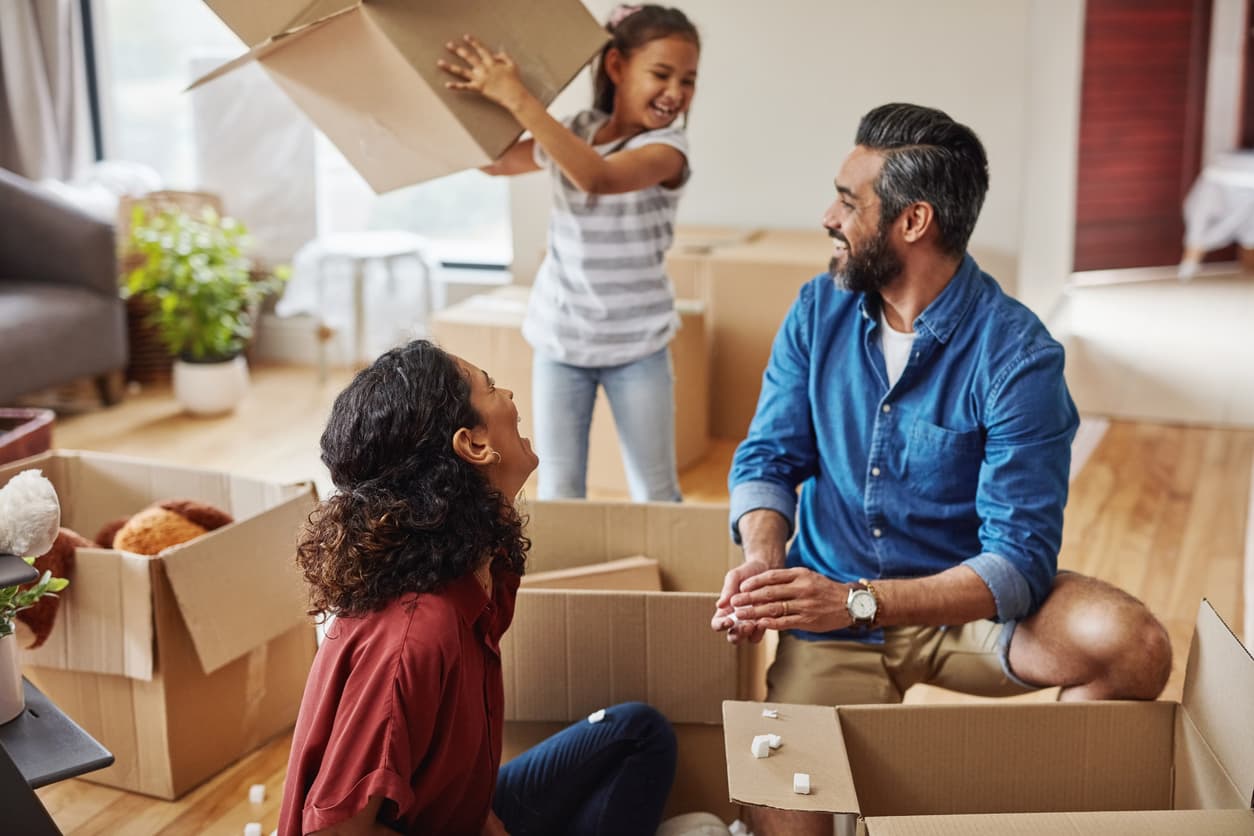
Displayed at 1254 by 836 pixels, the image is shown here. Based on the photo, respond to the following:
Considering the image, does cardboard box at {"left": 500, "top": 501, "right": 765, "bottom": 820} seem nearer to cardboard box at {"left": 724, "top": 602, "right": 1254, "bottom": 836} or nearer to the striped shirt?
cardboard box at {"left": 724, "top": 602, "right": 1254, "bottom": 836}

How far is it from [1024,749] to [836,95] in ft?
9.00

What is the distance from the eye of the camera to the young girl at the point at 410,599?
126 cm

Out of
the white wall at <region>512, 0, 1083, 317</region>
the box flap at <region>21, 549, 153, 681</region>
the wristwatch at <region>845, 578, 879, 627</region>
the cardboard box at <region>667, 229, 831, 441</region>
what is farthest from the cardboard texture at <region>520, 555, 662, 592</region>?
the white wall at <region>512, 0, 1083, 317</region>

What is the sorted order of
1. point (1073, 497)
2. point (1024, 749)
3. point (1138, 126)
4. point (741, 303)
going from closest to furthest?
point (1024, 749), point (1073, 497), point (741, 303), point (1138, 126)

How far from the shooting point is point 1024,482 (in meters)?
1.66

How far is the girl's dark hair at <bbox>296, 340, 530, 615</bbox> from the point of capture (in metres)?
1.34

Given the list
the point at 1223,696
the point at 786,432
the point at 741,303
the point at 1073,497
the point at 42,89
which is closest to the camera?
the point at 1223,696

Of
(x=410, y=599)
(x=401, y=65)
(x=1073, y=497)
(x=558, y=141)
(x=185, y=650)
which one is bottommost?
(x=1073, y=497)

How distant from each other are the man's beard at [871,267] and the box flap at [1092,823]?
29.7 inches

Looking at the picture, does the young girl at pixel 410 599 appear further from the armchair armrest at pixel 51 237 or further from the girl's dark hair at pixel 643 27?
the armchair armrest at pixel 51 237

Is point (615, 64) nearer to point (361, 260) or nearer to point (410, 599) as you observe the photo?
point (410, 599)

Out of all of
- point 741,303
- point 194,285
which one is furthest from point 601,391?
point 194,285

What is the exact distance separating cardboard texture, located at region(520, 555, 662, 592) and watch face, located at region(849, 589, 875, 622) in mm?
430

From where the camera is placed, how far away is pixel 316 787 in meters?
1.26
